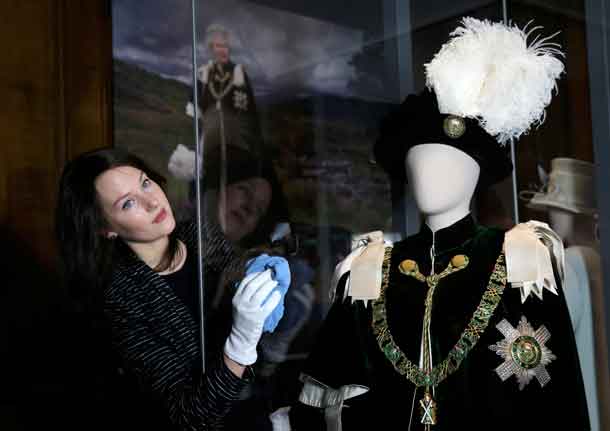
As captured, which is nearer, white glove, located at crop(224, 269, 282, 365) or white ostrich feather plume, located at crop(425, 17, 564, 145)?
white ostrich feather plume, located at crop(425, 17, 564, 145)

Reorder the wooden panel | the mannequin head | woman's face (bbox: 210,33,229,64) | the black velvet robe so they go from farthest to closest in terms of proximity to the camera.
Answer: the wooden panel → woman's face (bbox: 210,33,229,64) → the mannequin head → the black velvet robe

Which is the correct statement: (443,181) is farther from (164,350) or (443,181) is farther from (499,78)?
(164,350)

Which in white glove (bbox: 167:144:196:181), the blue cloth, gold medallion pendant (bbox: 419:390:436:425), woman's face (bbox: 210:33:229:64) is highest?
woman's face (bbox: 210:33:229:64)

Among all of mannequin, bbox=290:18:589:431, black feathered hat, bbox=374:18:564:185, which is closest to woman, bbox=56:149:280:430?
mannequin, bbox=290:18:589:431

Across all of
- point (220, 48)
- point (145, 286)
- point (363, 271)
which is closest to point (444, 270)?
point (363, 271)

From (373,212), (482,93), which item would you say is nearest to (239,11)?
(373,212)

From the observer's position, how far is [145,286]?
2.13 meters

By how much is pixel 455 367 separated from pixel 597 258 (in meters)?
0.35

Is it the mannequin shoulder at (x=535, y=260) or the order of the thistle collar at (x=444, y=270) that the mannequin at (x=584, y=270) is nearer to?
the mannequin shoulder at (x=535, y=260)

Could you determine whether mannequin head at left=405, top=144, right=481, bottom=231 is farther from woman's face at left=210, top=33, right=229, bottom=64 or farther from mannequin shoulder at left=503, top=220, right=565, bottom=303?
woman's face at left=210, top=33, right=229, bottom=64

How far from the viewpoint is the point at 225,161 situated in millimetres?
2275

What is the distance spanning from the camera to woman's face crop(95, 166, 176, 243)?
212cm

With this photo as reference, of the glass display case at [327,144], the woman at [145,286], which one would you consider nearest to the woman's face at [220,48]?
the glass display case at [327,144]

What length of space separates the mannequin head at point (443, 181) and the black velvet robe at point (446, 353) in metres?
0.03
